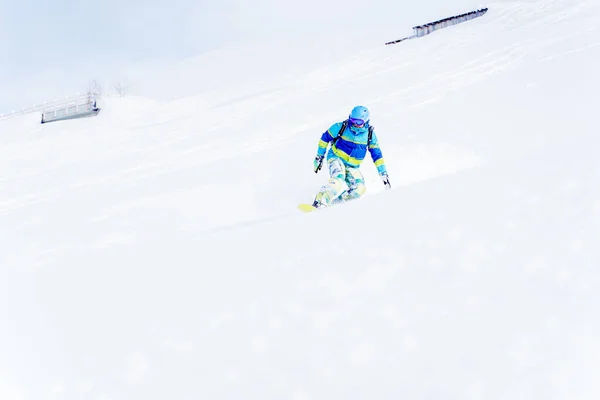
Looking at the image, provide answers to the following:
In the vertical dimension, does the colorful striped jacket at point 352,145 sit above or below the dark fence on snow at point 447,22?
below

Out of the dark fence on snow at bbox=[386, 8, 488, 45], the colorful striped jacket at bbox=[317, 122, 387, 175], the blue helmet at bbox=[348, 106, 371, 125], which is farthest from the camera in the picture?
the dark fence on snow at bbox=[386, 8, 488, 45]

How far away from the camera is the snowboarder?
23.3 ft

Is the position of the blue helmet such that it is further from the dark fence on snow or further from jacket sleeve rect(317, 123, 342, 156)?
the dark fence on snow

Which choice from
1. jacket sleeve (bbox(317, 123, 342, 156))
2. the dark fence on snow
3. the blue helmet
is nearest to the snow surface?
the blue helmet

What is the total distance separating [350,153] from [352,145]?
0.39 ft

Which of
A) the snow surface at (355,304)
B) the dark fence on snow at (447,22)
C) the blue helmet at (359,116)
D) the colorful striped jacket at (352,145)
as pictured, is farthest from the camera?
the dark fence on snow at (447,22)

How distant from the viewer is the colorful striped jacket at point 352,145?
23.7ft

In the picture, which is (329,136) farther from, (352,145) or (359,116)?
(359,116)

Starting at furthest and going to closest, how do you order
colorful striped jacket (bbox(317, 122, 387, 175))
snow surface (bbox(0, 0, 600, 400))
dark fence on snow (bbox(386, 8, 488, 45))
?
dark fence on snow (bbox(386, 8, 488, 45))
colorful striped jacket (bbox(317, 122, 387, 175))
snow surface (bbox(0, 0, 600, 400))

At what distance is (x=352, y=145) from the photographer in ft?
23.8

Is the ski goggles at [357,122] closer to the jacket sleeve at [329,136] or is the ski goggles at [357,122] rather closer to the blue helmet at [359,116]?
the blue helmet at [359,116]

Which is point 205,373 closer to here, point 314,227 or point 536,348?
point 536,348

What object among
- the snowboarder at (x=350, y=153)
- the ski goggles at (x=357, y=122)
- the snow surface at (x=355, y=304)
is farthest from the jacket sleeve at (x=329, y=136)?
the snow surface at (x=355, y=304)

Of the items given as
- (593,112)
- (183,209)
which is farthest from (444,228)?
(593,112)
